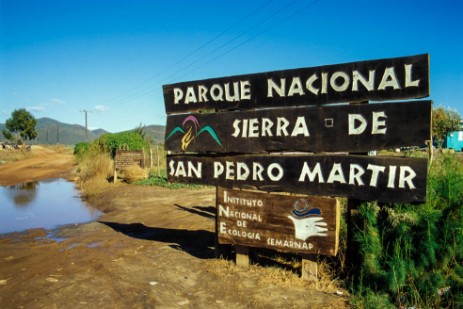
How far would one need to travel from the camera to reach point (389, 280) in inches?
157

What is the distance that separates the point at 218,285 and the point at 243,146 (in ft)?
6.72

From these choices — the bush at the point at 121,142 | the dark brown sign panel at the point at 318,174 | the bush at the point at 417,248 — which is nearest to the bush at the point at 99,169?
the bush at the point at 121,142

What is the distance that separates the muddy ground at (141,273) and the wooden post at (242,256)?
0.08 m

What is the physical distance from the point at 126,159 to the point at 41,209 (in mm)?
6822

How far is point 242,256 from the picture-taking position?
538cm

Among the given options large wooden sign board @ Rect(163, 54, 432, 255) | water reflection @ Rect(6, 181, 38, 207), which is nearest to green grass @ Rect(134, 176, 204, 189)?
water reflection @ Rect(6, 181, 38, 207)

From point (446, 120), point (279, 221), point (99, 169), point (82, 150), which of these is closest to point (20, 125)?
point (82, 150)

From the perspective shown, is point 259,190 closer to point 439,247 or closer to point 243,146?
point 243,146

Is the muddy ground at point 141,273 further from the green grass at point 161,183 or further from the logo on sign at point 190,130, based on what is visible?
the green grass at point 161,183

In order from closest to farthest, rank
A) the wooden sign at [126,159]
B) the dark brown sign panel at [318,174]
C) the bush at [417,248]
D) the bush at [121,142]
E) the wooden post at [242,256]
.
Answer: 1. the bush at [417,248]
2. the dark brown sign panel at [318,174]
3. the wooden post at [242,256]
4. the wooden sign at [126,159]
5. the bush at [121,142]

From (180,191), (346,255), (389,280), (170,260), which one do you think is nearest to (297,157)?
(346,255)

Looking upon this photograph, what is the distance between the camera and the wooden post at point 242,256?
5.34m

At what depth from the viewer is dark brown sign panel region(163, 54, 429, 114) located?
13.4ft

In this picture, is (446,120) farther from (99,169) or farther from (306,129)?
(306,129)
